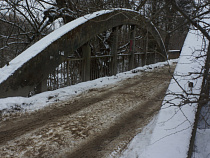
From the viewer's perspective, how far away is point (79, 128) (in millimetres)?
3461

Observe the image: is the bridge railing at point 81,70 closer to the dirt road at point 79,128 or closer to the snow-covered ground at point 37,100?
the snow-covered ground at point 37,100

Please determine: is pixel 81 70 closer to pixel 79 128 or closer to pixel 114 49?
pixel 114 49

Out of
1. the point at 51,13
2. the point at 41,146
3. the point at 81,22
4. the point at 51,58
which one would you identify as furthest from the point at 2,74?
the point at 51,13

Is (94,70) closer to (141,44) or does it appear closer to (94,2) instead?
(94,2)

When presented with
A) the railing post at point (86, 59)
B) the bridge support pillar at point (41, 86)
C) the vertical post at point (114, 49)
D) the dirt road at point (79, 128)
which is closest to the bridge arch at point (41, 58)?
the bridge support pillar at point (41, 86)

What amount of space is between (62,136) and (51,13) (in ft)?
18.7

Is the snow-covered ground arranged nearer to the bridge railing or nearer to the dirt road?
the dirt road

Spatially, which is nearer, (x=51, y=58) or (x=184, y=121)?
(x=184, y=121)

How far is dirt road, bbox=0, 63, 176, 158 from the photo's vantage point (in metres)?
2.76

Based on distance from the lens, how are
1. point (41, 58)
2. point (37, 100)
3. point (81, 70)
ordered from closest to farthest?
1. point (37, 100)
2. point (41, 58)
3. point (81, 70)

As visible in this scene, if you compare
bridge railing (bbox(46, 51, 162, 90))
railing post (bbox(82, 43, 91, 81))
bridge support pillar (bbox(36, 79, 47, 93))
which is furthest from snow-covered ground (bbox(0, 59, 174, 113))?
railing post (bbox(82, 43, 91, 81))

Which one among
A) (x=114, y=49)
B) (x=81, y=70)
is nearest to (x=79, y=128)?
→ (x=81, y=70)

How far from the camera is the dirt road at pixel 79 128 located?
2.76m

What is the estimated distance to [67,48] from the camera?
20.1 feet
